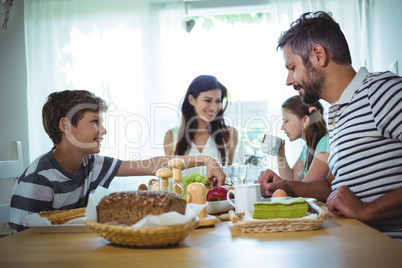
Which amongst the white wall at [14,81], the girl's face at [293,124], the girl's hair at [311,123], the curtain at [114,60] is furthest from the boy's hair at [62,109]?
the white wall at [14,81]

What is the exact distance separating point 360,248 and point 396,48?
2.66 metres

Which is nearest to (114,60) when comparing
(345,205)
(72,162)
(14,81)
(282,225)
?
(14,81)

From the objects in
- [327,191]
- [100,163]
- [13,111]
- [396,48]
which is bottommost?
[327,191]

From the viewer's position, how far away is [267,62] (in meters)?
3.84

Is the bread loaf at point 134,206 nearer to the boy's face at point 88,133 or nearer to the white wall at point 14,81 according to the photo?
the boy's face at point 88,133

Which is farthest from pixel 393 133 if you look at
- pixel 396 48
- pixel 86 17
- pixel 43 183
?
pixel 86 17

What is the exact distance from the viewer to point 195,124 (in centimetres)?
345

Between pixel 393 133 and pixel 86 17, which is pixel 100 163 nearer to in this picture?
pixel 393 133

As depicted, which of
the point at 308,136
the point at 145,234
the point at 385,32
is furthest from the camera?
the point at 385,32

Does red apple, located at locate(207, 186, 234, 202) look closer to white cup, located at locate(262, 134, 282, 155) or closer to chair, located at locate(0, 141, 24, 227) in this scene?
chair, located at locate(0, 141, 24, 227)

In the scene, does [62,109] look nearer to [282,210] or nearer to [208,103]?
[282,210]

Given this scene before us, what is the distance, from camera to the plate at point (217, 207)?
4.60 ft

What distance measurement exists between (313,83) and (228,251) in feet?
3.37

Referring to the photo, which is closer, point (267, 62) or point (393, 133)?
point (393, 133)
